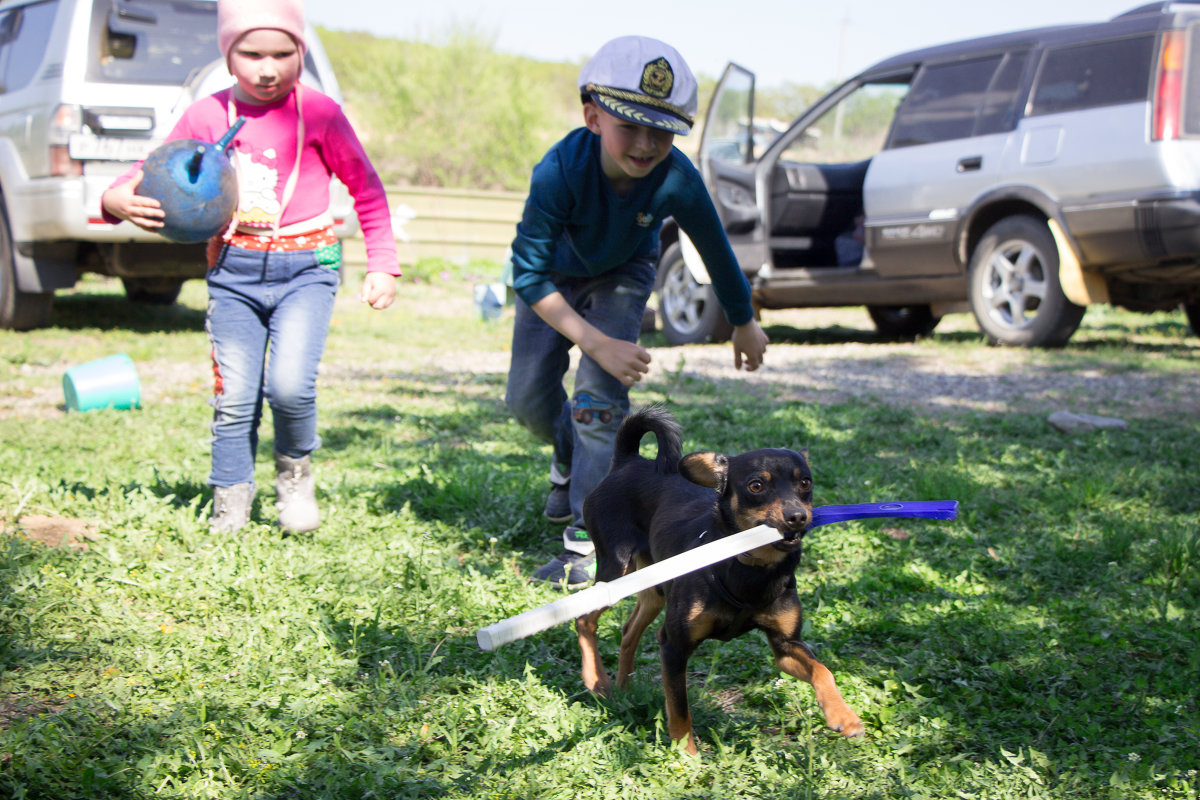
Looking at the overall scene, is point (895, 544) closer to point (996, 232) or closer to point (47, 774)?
point (47, 774)

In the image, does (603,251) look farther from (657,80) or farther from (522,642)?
(522,642)

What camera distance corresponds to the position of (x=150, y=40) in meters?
8.52

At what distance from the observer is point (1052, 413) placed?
6273 millimetres

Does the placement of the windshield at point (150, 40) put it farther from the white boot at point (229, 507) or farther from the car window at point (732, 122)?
the white boot at point (229, 507)

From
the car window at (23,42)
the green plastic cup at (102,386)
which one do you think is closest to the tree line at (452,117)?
the car window at (23,42)

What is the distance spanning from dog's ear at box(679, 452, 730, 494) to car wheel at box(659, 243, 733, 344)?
23.3ft

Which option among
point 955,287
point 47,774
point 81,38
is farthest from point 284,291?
point 955,287

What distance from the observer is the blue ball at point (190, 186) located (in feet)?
11.2

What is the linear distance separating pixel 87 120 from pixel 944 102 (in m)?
6.98

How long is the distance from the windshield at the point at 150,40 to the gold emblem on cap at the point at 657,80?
660 cm

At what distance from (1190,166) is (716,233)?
17.3ft

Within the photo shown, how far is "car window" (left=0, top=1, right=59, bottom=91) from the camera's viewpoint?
864 cm

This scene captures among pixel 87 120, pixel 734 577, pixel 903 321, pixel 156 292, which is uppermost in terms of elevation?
pixel 87 120

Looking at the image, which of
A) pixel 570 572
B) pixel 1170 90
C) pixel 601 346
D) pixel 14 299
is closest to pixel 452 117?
pixel 14 299
